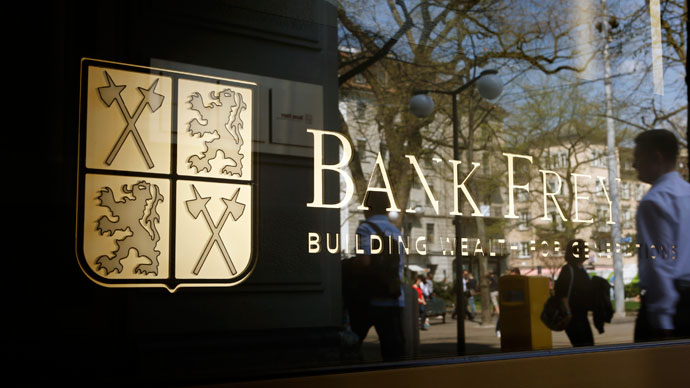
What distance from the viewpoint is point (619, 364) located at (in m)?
3.59

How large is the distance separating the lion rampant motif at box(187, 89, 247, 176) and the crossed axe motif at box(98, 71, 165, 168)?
127 millimetres

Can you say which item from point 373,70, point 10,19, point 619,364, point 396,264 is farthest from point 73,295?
point 619,364

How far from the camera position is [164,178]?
7.70 feet

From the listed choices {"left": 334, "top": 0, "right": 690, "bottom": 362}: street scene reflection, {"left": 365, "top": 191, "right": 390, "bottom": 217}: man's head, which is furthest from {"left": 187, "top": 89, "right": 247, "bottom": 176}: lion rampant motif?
{"left": 365, "top": 191, "right": 390, "bottom": 217}: man's head

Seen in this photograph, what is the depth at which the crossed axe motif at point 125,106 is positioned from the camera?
223cm

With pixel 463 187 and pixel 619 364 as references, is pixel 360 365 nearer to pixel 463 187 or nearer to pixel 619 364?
pixel 463 187

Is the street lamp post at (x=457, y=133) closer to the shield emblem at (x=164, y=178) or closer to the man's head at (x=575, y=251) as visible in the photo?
the man's head at (x=575, y=251)

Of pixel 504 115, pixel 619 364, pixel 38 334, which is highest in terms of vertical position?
pixel 504 115

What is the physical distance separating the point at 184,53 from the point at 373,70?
2.69ft

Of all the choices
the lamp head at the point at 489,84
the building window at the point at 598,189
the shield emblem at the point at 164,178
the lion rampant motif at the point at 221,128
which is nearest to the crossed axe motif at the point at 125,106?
the shield emblem at the point at 164,178

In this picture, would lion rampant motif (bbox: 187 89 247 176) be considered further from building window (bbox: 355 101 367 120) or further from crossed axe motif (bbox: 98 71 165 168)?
building window (bbox: 355 101 367 120)

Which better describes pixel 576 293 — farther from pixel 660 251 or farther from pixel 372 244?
pixel 372 244

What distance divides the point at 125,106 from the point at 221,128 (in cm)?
33

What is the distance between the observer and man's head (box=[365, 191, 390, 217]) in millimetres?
2840
